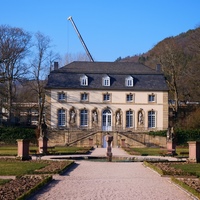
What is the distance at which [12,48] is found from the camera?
1820 inches

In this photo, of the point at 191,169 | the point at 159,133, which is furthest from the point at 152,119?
the point at 191,169

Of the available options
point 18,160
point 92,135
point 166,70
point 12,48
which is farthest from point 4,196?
point 166,70

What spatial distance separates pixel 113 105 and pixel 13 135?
1219 cm

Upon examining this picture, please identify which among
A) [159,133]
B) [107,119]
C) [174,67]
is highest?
[174,67]

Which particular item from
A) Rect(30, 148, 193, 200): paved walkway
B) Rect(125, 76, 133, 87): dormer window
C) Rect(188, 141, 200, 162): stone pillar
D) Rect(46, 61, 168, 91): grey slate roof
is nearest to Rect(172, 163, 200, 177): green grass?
Rect(30, 148, 193, 200): paved walkway

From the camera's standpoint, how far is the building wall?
55.6m

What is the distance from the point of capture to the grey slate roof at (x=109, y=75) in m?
55.9

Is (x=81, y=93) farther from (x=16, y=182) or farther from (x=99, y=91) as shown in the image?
(x=16, y=182)

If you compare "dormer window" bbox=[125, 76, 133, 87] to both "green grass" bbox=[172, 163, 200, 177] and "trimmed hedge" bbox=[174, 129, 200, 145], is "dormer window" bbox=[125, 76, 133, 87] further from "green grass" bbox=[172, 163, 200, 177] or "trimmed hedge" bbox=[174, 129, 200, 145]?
"green grass" bbox=[172, 163, 200, 177]

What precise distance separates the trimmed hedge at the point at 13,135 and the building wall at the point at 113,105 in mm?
5142

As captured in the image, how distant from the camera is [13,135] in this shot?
50281mm

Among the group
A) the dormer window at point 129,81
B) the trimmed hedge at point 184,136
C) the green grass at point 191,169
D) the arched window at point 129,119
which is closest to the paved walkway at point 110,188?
the green grass at point 191,169

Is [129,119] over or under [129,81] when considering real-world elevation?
under

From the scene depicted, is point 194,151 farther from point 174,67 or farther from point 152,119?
point 174,67
